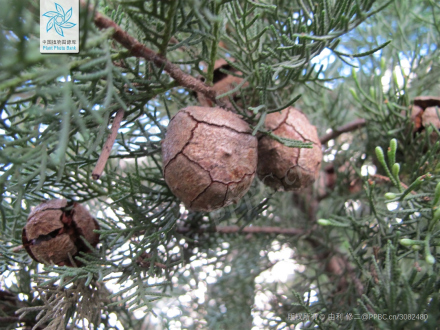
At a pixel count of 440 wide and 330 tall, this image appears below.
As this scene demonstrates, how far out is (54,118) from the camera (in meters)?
0.83

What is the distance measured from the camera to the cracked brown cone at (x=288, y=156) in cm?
115

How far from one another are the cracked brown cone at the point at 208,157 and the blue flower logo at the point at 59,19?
392mm

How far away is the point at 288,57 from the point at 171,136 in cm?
45

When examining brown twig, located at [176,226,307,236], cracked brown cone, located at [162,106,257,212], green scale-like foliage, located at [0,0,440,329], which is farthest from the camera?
brown twig, located at [176,226,307,236]

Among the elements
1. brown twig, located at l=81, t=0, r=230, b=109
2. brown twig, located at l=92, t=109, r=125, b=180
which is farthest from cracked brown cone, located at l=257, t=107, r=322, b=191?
brown twig, located at l=92, t=109, r=125, b=180

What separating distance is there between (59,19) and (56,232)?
700 mm

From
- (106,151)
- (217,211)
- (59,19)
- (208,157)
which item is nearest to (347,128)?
(217,211)

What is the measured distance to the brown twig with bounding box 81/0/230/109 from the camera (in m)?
0.86

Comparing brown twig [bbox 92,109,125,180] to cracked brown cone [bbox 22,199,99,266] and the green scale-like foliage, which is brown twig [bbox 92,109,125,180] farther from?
cracked brown cone [bbox 22,199,99,266]

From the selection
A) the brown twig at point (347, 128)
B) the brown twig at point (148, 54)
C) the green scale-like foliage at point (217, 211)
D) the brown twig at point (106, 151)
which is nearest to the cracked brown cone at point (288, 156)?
the green scale-like foliage at point (217, 211)

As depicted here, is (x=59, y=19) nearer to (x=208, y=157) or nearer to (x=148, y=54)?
(x=148, y=54)

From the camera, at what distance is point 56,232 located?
46.3 inches

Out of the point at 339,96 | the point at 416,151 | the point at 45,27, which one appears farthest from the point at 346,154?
the point at 45,27

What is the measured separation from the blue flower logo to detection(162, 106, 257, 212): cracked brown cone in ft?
1.29
